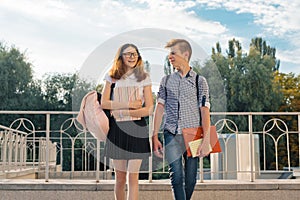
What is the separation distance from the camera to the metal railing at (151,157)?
487 cm

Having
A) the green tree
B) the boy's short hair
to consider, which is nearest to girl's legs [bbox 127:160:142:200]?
the boy's short hair

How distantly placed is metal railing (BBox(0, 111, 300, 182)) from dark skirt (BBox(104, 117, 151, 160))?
0.19m

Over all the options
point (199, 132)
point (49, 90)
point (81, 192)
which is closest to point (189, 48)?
point (199, 132)

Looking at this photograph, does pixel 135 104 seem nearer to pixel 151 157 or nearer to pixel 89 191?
pixel 151 157

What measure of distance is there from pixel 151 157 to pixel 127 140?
0.43m

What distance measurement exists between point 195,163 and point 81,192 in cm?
185

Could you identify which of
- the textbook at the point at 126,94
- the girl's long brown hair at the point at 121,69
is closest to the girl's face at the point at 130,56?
the girl's long brown hair at the point at 121,69

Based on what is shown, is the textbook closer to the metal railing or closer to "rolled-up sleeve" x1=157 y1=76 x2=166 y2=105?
"rolled-up sleeve" x1=157 y1=76 x2=166 y2=105

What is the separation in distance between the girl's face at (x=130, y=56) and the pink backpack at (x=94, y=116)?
38cm

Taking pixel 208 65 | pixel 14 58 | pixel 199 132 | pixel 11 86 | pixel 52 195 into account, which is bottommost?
pixel 52 195

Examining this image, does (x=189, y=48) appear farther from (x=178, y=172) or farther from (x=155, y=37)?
(x=178, y=172)

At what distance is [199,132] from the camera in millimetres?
3250

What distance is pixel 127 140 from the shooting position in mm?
3258

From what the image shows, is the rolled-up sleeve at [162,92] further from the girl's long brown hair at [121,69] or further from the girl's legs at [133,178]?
the girl's legs at [133,178]
